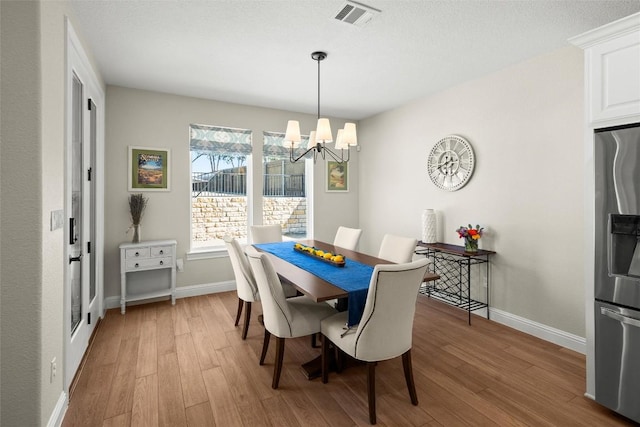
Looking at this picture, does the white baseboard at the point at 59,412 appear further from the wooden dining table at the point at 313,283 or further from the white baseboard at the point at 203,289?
the white baseboard at the point at 203,289

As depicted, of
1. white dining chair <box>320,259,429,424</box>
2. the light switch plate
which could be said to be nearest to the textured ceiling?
the light switch plate

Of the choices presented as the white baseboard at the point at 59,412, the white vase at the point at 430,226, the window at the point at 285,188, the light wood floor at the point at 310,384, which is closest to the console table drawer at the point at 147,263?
the light wood floor at the point at 310,384

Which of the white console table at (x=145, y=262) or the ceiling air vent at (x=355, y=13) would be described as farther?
the white console table at (x=145, y=262)

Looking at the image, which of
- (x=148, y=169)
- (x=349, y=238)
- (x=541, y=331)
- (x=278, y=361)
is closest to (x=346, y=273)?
(x=278, y=361)

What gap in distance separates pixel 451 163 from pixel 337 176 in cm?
198

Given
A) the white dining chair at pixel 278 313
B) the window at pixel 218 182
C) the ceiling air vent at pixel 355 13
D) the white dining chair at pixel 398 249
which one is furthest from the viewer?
the window at pixel 218 182

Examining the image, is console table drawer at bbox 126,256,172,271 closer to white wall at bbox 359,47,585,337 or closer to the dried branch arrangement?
the dried branch arrangement

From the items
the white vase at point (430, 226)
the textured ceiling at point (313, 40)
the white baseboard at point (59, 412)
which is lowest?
the white baseboard at point (59, 412)

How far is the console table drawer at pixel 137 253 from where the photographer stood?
3.52 meters

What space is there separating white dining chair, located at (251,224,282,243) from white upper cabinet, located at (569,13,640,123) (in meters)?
3.26

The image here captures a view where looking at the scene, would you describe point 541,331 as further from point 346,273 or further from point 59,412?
point 59,412

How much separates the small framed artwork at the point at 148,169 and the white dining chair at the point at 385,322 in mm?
3112

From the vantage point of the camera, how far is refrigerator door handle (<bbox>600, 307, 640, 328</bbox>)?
1.78 meters

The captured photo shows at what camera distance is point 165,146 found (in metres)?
3.96
